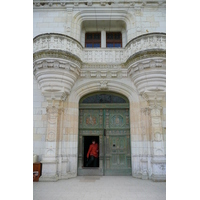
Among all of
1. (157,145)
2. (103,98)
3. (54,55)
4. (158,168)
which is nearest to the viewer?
(158,168)

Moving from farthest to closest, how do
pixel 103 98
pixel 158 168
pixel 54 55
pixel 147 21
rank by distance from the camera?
1. pixel 147 21
2. pixel 103 98
3. pixel 54 55
4. pixel 158 168

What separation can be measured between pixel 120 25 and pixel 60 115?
204 inches

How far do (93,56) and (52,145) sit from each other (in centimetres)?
391

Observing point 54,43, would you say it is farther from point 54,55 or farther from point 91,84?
point 91,84

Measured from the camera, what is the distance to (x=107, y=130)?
23.2ft

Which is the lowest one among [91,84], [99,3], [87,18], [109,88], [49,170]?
[49,170]

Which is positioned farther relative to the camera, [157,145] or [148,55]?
[148,55]

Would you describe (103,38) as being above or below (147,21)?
below

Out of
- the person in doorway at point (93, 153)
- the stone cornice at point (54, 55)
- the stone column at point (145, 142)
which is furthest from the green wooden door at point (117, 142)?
the stone cornice at point (54, 55)

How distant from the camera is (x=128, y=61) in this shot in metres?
6.71

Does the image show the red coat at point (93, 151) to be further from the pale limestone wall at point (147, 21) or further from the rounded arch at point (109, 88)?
the pale limestone wall at point (147, 21)

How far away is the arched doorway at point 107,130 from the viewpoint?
22.4 feet

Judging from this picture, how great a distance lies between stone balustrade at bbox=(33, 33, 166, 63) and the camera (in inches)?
250

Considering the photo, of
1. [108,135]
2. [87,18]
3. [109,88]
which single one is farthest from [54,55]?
[108,135]
